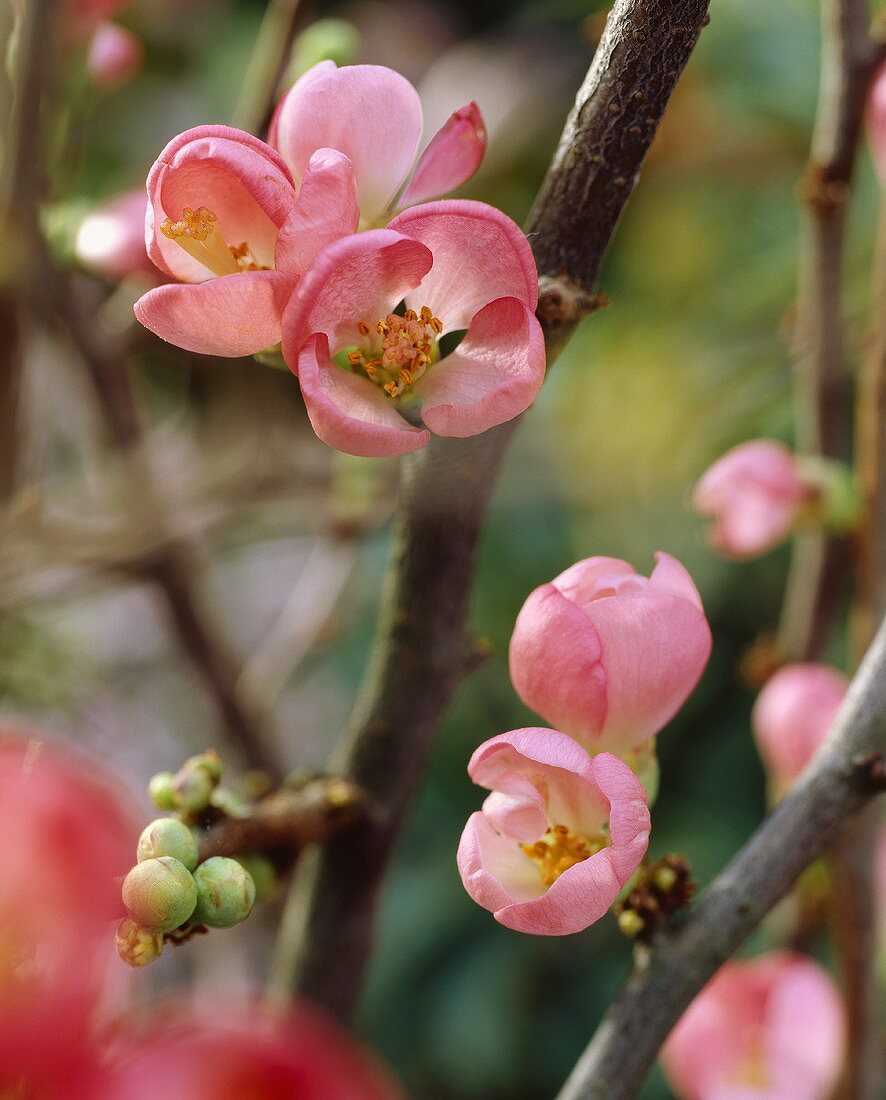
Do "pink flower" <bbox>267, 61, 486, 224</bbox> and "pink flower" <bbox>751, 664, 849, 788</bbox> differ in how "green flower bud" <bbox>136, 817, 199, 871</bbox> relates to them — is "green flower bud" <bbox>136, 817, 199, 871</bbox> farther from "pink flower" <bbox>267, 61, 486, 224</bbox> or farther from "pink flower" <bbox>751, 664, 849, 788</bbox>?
"pink flower" <bbox>751, 664, 849, 788</bbox>

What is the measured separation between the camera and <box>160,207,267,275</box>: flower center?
209 mm

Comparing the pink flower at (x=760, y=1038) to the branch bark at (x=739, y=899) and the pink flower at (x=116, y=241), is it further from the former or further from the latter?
the pink flower at (x=116, y=241)

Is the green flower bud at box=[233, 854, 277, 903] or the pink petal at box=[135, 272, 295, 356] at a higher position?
the pink petal at box=[135, 272, 295, 356]

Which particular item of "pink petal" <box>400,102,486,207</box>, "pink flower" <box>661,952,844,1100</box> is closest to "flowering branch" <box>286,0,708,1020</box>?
"pink petal" <box>400,102,486,207</box>

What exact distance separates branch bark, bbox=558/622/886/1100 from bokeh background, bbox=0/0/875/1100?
0.36m

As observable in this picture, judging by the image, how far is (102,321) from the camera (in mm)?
603

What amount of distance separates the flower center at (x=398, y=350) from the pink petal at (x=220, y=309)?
2 cm

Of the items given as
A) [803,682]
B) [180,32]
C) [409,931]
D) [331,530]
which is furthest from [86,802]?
[180,32]

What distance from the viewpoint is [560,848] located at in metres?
0.23

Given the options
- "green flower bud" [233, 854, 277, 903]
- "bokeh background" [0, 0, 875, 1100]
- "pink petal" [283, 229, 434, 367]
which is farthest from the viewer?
"bokeh background" [0, 0, 875, 1100]

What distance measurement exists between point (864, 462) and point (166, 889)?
1.07ft

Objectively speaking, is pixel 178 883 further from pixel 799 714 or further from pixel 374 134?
pixel 799 714

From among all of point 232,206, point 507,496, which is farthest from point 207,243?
point 507,496

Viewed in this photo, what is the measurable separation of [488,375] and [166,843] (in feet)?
0.34
